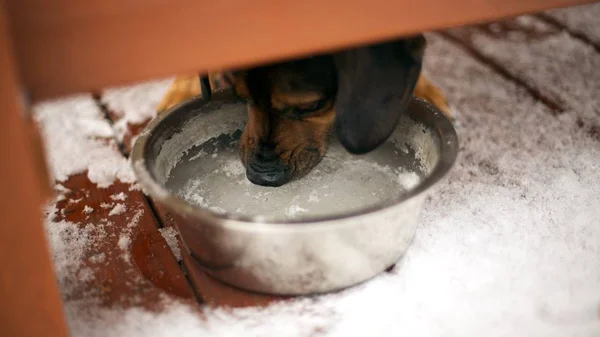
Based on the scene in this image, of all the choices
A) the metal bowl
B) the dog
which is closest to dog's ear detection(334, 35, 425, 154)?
the dog

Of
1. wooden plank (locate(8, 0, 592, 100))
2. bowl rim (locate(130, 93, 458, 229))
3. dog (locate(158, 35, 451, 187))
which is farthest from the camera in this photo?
dog (locate(158, 35, 451, 187))

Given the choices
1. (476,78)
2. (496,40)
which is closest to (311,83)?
(476,78)

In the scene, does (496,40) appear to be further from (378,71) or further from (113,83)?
(113,83)

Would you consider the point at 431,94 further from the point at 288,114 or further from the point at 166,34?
the point at 166,34

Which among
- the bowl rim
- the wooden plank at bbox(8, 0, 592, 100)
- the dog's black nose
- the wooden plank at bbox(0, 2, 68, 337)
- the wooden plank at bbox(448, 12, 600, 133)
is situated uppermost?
the wooden plank at bbox(8, 0, 592, 100)

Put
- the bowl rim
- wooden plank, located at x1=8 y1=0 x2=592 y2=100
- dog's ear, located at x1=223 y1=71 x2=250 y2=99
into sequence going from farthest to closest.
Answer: dog's ear, located at x1=223 y1=71 x2=250 y2=99
the bowl rim
wooden plank, located at x1=8 y1=0 x2=592 y2=100

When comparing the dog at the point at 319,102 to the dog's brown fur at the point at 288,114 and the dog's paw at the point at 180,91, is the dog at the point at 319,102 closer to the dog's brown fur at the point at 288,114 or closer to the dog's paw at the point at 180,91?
the dog's brown fur at the point at 288,114

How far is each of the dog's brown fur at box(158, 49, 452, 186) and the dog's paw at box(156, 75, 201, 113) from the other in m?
0.37

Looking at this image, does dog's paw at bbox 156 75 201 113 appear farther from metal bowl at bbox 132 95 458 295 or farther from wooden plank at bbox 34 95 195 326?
metal bowl at bbox 132 95 458 295

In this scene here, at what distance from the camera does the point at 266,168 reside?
3.49 ft

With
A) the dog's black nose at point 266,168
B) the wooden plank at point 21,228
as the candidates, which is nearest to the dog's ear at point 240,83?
the dog's black nose at point 266,168

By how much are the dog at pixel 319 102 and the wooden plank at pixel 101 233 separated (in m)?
0.23

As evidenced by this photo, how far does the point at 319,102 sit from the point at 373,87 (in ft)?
0.52

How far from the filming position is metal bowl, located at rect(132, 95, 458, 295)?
0.81m
